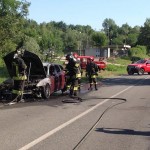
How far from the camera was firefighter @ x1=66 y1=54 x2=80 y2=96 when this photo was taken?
17422 mm

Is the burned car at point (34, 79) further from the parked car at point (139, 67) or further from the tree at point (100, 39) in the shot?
the tree at point (100, 39)

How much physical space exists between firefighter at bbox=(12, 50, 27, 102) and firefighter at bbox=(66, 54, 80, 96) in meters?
2.35

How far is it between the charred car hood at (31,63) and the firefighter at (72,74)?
50.7 inches

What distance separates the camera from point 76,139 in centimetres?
843

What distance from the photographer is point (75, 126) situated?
998 cm

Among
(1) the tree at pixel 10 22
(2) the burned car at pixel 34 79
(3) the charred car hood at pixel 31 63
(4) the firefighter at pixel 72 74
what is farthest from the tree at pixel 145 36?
(3) the charred car hood at pixel 31 63

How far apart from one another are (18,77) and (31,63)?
0.93 m

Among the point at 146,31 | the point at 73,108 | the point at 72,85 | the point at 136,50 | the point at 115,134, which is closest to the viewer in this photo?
the point at 115,134

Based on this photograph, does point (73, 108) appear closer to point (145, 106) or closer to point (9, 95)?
point (145, 106)

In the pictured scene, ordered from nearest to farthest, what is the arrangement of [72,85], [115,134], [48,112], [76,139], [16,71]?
[76,139] < [115,134] < [48,112] < [16,71] < [72,85]

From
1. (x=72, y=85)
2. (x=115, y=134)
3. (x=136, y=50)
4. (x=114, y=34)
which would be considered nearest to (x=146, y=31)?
(x=136, y=50)

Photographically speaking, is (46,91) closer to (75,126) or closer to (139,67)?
(75,126)

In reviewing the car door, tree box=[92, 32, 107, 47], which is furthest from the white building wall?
the car door

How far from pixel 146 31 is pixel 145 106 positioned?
106650mm
